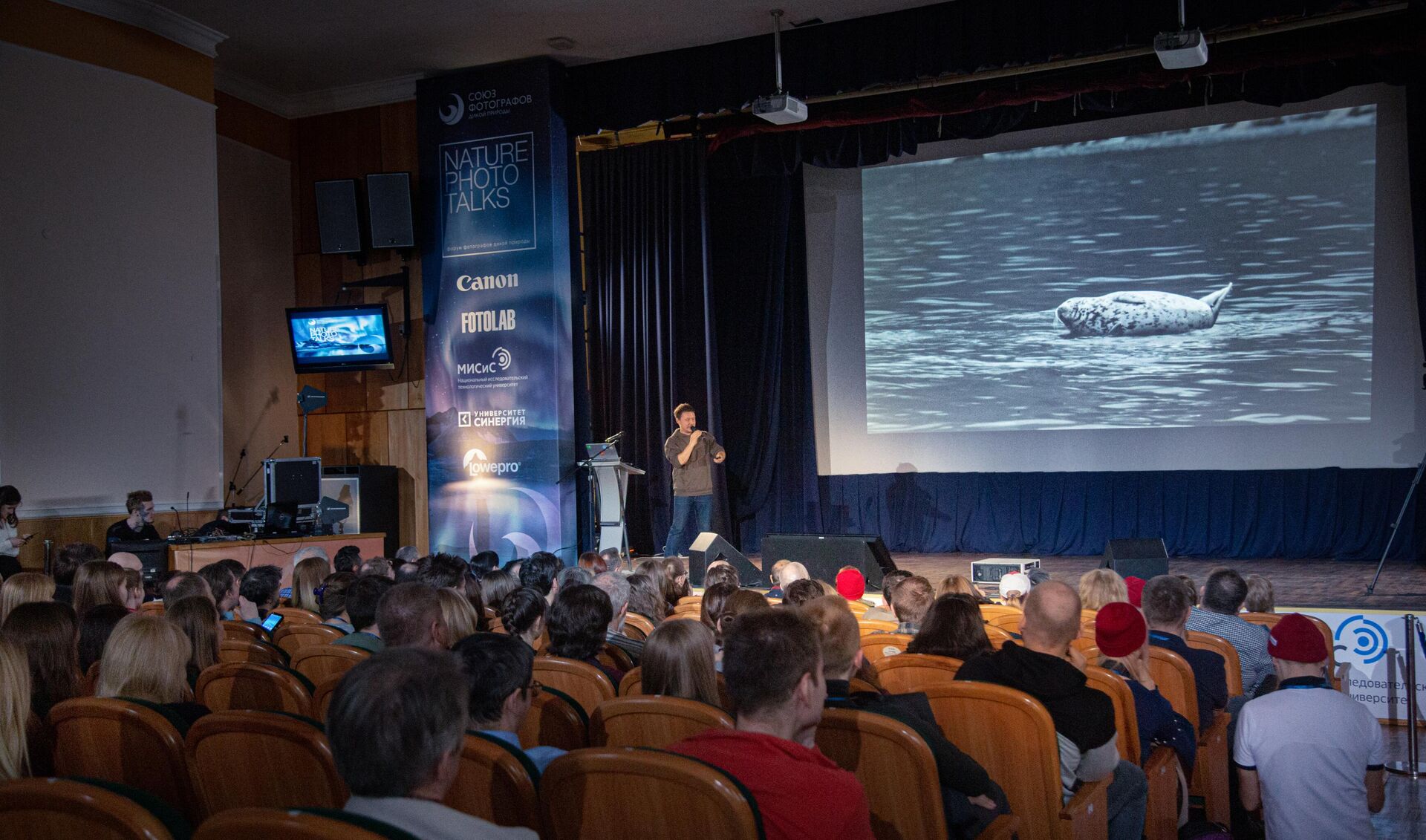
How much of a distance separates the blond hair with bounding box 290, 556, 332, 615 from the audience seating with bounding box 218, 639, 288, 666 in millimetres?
1358

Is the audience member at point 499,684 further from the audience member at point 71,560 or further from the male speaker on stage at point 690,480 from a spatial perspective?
the male speaker on stage at point 690,480

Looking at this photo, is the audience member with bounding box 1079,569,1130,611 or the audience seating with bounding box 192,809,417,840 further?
the audience member with bounding box 1079,569,1130,611

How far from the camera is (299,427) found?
10.8 metres

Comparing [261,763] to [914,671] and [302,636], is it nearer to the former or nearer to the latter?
[914,671]

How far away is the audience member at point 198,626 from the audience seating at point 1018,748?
6.99 feet

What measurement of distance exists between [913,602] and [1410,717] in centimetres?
232

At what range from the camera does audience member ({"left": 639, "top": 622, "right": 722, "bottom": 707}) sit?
2.46 meters

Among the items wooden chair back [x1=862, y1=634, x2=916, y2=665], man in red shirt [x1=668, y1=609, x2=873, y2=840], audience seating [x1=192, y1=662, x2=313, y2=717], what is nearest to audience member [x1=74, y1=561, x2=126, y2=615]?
audience seating [x1=192, y1=662, x2=313, y2=717]

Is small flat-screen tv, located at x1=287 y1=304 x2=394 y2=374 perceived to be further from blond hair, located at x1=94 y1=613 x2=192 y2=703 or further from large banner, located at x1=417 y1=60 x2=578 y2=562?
blond hair, located at x1=94 y1=613 x2=192 y2=703

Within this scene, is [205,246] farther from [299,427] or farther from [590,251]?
[590,251]

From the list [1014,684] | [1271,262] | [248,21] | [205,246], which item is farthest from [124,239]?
[1271,262]

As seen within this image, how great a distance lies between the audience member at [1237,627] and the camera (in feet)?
13.1

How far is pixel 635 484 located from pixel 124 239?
492 cm

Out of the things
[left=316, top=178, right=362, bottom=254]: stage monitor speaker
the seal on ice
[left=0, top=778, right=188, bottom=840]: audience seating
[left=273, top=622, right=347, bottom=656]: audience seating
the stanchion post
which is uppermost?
[left=316, top=178, right=362, bottom=254]: stage monitor speaker
